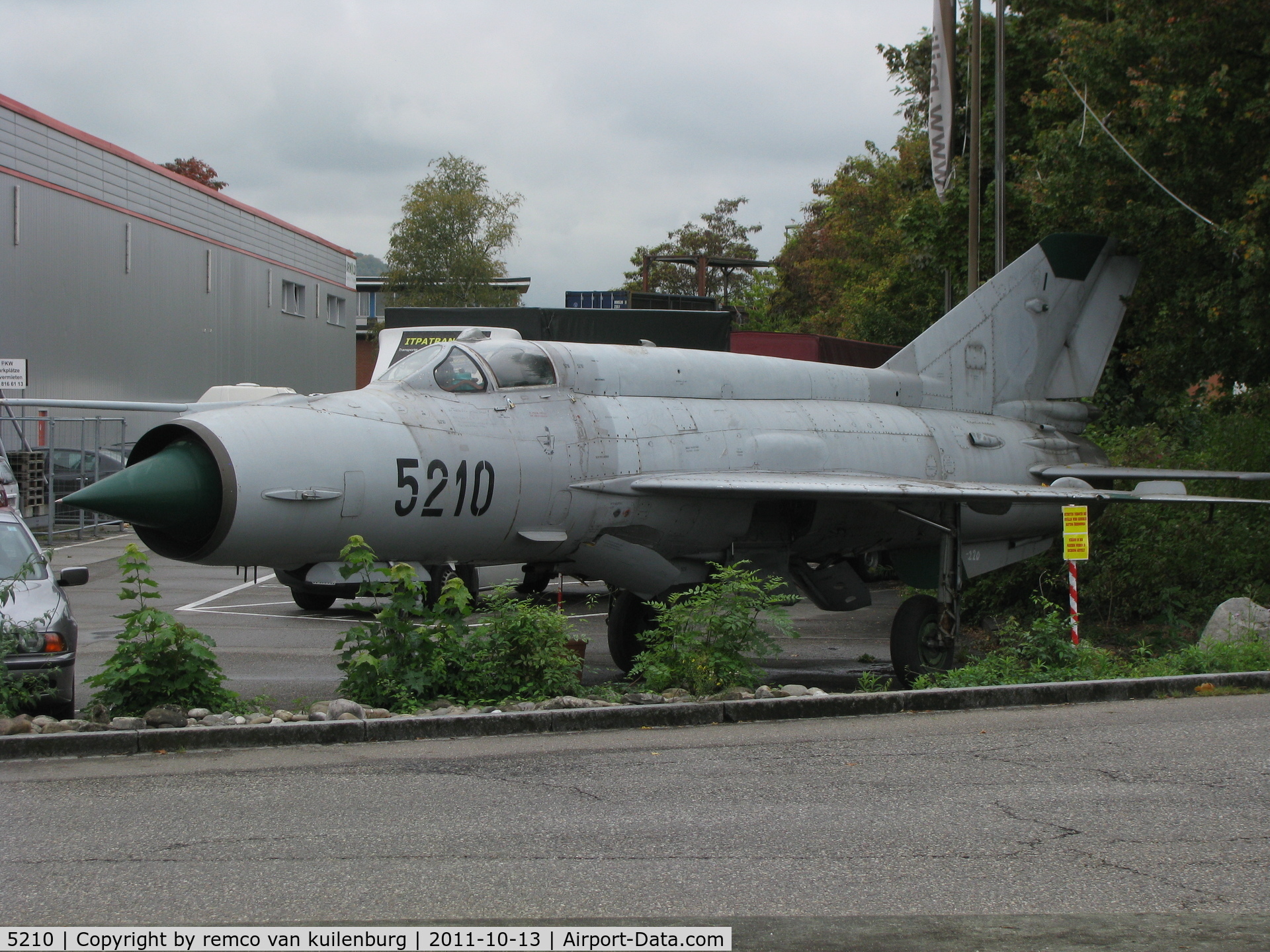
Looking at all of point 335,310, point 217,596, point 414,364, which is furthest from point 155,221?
point 414,364

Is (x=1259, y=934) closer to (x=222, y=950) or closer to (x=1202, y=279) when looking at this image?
(x=222, y=950)

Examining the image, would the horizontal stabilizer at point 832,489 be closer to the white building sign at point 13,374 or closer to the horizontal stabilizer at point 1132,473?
the horizontal stabilizer at point 1132,473

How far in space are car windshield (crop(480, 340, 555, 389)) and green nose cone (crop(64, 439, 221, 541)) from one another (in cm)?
263

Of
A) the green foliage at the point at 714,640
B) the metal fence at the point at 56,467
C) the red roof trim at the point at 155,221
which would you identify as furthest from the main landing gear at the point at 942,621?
the red roof trim at the point at 155,221

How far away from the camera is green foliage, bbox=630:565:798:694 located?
848 centimetres

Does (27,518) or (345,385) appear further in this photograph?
(345,385)

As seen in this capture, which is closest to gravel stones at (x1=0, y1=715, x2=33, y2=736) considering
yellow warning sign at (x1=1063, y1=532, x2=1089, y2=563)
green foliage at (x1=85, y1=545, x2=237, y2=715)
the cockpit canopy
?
green foliage at (x1=85, y1=545, x2=237, y2=715)

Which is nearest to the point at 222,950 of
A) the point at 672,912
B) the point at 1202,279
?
the point at 672,912

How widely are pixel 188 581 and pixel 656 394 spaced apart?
12654mm

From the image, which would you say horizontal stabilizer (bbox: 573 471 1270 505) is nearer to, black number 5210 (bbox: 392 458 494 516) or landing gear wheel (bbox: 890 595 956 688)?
black number 5210 (bbox: 392 458 494 516)

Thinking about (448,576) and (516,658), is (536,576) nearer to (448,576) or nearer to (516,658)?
(448,576)

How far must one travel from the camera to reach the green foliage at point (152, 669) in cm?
759

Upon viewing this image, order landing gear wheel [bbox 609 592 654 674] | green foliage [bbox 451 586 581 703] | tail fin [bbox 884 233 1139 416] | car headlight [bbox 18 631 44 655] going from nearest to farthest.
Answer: car headlight [bbox 18 631 44 655] < green foliage [bbox 451 586 581 703] < landing gear wheel [bbox 609 592 654 674] < tail fin [bbox 884 233 1139 416]

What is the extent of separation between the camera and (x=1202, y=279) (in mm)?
13773
